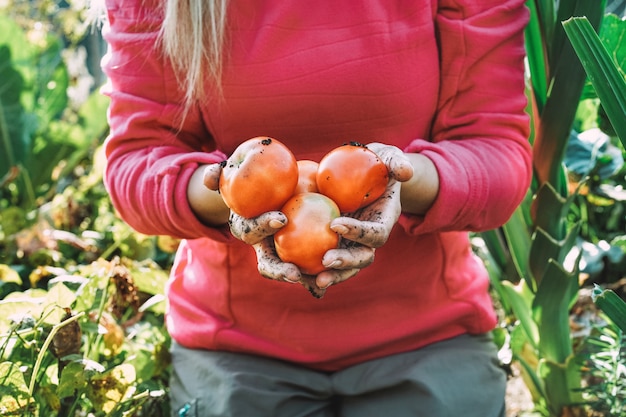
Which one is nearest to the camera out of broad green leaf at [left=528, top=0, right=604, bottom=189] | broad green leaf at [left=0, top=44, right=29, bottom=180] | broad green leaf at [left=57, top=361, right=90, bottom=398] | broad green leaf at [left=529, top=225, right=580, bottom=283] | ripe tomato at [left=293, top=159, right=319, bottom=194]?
ripe tomato at [left=293, top=159, right=319, bottom=194]

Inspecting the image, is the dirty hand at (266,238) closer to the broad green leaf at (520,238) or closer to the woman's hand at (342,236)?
the woman's hand at (342,236)

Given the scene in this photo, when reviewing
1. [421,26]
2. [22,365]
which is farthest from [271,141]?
[22,365]

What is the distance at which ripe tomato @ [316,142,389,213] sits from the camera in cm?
96

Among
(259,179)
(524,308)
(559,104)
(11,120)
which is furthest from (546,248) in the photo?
(11,120)

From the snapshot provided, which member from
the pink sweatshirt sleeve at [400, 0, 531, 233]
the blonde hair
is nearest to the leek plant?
the pink sweatshirt sleeve at [400, 0, 531, 233]

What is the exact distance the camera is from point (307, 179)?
103 cm

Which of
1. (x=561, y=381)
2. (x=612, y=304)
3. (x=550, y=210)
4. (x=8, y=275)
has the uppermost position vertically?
(x=612, y=304)

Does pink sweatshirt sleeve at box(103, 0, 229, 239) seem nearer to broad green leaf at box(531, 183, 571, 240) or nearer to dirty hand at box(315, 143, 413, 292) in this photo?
dirty hand at box(315, 143, 413, 292)

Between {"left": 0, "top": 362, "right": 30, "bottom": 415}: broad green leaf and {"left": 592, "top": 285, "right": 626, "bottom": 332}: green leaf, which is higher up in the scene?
{"left": 592, "top": 285, "right": 626, "bottom": 332}: green leaf

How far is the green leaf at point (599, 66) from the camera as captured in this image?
927 millimetres

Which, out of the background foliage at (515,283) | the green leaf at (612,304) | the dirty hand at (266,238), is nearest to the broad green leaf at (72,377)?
the background foliage at (515,283)

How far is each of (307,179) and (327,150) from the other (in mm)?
221

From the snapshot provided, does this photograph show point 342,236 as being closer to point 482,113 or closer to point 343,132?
point 343,132

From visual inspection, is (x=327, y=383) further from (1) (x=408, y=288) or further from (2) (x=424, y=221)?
(2) (x=424, y=221)
